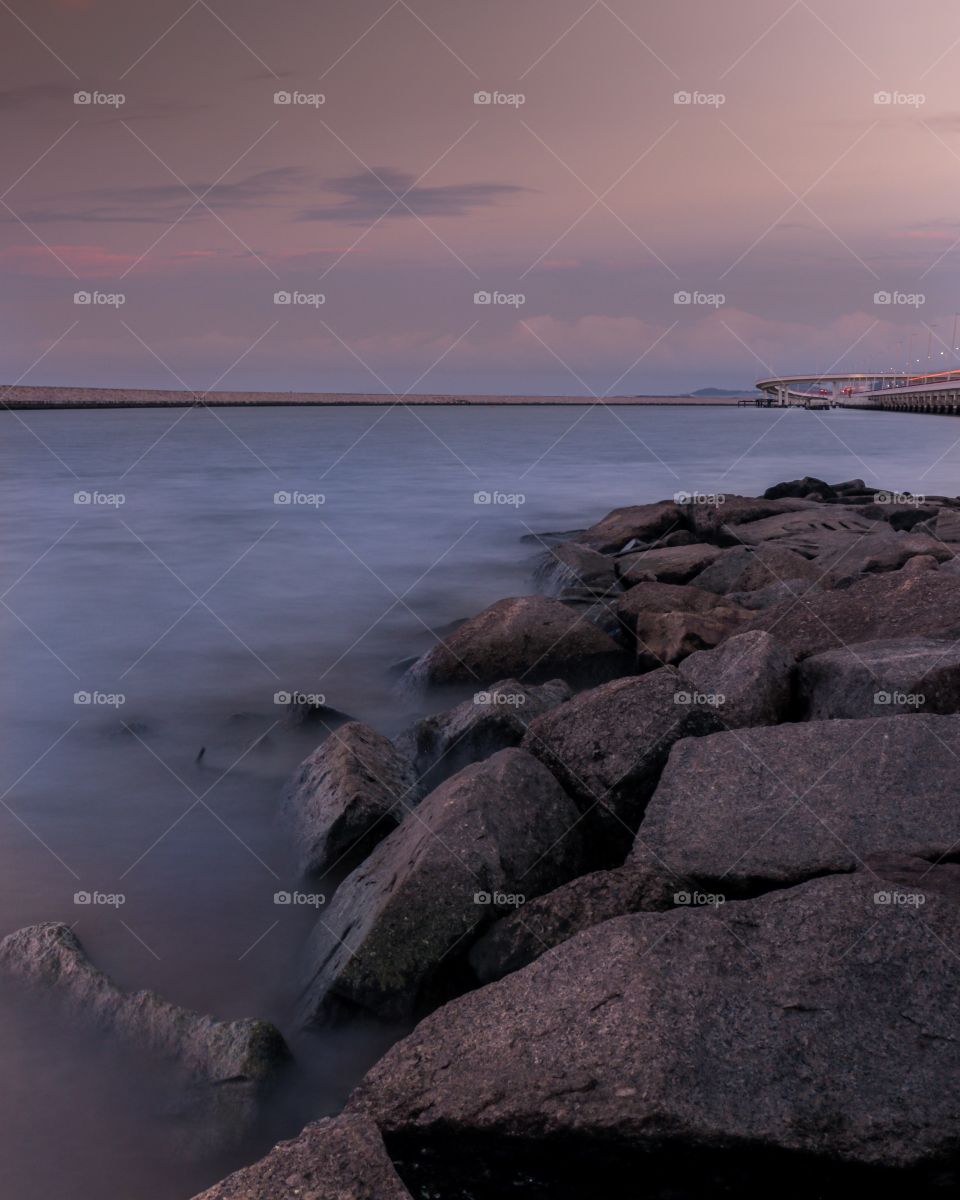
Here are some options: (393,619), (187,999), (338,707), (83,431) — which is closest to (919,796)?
(187,999)

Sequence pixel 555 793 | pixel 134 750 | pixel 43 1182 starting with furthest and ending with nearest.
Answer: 1. pixel 134 750
2. pixel 555 793
3. pixel 43 1182

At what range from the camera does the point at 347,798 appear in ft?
18.9

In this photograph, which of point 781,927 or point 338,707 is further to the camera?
point 338,707

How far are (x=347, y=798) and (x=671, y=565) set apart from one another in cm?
665

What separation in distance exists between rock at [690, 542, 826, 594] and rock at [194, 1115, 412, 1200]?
24.2 ft

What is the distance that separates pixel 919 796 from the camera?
4.48m

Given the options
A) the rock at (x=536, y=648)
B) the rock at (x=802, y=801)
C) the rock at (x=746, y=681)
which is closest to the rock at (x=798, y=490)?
the rock at (x=536, y=648)

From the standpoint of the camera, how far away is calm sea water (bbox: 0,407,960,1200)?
4.41 meters

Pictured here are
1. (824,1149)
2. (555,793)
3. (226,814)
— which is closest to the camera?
(824,1149)

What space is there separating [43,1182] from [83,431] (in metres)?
65.3

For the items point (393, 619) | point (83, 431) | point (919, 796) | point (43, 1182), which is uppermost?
point (83, 431)

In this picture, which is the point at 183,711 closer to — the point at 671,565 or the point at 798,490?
the point at 671,565

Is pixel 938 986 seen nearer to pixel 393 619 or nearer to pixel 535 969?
pixel 535 969

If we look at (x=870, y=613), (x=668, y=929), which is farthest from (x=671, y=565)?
(x=668, y=929)
